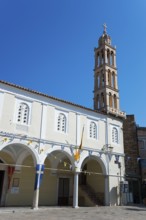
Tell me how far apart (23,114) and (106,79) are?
522 inches

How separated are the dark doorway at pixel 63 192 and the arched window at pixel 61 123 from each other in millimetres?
5178

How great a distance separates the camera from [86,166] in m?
22.2

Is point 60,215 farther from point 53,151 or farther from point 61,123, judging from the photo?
point 61,123

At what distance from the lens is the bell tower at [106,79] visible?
25.5 meters

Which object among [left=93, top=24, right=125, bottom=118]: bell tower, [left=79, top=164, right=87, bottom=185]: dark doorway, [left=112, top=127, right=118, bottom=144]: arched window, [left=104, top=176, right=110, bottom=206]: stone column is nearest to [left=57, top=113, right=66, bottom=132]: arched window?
[left=112, top=127, right=118, bottom=144]: arched window

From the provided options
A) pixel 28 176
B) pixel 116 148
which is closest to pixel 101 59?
pixel 116 148

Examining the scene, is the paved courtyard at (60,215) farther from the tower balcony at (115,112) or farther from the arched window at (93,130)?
the tower balcony at (115,112)

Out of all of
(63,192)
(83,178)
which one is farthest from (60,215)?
(83,178)

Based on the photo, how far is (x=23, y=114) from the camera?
16219mm

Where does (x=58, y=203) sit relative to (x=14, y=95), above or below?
below

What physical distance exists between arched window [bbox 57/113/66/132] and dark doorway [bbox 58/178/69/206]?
17.0 ft

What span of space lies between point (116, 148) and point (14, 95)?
1079cm

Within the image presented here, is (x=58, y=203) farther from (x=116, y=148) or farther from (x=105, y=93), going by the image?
(x=105, y=93)

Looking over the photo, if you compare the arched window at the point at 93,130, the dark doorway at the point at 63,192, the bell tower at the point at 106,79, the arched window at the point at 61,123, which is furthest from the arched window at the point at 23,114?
the bell tower at the point at 106,79
